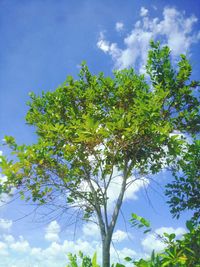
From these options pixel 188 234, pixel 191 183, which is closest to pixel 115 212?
pixel 191 183

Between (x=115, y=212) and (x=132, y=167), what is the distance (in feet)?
6.84

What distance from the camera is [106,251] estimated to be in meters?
10.8

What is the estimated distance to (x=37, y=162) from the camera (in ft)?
36.3

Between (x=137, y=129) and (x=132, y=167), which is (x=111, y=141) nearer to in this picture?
(x=137, y=129)

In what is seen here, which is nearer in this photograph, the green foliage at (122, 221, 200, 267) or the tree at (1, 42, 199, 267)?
the green foliage at (122, 221, 200, 267)

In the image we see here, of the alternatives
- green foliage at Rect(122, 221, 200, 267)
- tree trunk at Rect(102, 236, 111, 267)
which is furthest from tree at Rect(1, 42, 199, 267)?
green foliage at Rect(122, 221, 200, 267)

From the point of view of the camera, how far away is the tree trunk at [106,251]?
1058 cm

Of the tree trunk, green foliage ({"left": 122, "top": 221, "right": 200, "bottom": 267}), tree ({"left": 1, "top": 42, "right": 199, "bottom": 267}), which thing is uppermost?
tree ({"left": 1, "top": 42, "right": 199, "bottom": 267})

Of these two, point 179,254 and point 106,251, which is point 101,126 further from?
point 179,254

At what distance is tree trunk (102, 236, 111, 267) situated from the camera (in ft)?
34.7

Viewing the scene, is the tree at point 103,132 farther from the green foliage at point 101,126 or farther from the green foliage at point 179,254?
the green foliage at point 179,254

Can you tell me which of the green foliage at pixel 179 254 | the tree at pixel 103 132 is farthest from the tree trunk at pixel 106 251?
the green foliage at pixel 179 254

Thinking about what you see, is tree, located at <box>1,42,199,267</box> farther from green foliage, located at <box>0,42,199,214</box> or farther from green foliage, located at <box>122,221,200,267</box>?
green foliage, located at <box>122,221,200,267</box>

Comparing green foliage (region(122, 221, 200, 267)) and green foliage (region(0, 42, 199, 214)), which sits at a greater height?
green foliage (region(0, 42, 199, 214))
